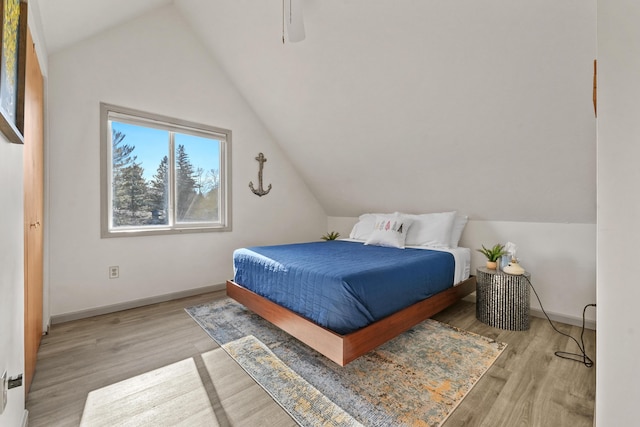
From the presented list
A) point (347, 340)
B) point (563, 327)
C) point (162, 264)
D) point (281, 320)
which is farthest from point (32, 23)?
point (563, 327)

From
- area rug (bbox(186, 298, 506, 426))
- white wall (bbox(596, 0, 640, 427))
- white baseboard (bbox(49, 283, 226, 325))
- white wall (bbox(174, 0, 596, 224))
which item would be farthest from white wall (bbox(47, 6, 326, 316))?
white wall (bbox(596, 0, 640, 427))

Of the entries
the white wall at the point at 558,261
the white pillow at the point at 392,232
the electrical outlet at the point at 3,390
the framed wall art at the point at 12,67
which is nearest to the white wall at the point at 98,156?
the white pillow at the point at 392,232

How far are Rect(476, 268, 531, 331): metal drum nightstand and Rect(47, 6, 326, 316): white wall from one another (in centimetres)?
276

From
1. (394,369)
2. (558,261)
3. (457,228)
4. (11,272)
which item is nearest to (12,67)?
(11,272)

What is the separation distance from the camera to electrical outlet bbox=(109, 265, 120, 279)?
2708 millimetres

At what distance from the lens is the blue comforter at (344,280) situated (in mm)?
1702

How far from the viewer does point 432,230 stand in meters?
3.10

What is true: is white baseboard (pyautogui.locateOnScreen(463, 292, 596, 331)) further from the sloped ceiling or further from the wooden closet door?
the wooden closet door

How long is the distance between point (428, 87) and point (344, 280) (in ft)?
5.78

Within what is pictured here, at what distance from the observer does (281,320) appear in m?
2.06

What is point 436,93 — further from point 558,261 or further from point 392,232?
point 558,261

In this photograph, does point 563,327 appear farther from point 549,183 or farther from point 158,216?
Answer: point 158,216

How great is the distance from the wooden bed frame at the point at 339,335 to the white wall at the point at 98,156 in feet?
3.30

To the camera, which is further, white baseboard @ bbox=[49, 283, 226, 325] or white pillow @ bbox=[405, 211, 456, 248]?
white pillow @ bbox=[405, 211, 456, 248]
